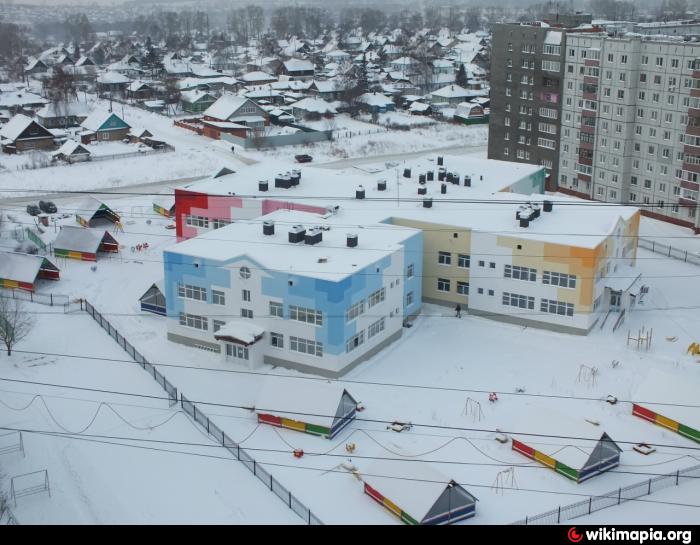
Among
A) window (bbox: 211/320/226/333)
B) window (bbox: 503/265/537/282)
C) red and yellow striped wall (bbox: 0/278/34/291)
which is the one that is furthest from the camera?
red and yellow striped wall (bbox: 0/278/34/291)

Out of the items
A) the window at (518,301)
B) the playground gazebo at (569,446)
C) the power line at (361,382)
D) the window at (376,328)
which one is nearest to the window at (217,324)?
the power line at (361,382)

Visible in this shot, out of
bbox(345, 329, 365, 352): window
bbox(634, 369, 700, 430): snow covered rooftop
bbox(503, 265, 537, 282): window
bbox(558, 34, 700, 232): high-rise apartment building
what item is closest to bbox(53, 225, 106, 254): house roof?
bbox(345, 329, 365, 352): window

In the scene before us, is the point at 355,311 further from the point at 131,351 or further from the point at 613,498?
the point at 613,498

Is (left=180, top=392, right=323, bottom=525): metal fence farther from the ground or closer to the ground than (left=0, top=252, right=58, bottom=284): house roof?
closer to the ground

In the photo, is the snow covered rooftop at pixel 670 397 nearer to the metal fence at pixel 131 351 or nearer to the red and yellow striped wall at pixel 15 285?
the metal fence at pixel 131 351

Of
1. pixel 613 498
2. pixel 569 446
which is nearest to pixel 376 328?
pixel 569 446

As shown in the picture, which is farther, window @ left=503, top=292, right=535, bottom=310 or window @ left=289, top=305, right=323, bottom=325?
window @ left=503, top=292, right=535, bottom=310

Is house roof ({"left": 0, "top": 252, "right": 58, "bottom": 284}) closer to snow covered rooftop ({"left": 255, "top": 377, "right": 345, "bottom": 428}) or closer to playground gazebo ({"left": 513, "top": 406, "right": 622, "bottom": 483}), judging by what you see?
snow covered rooftop ({"left": 255, "top": 377, "right": 345, "bottom": 428})
